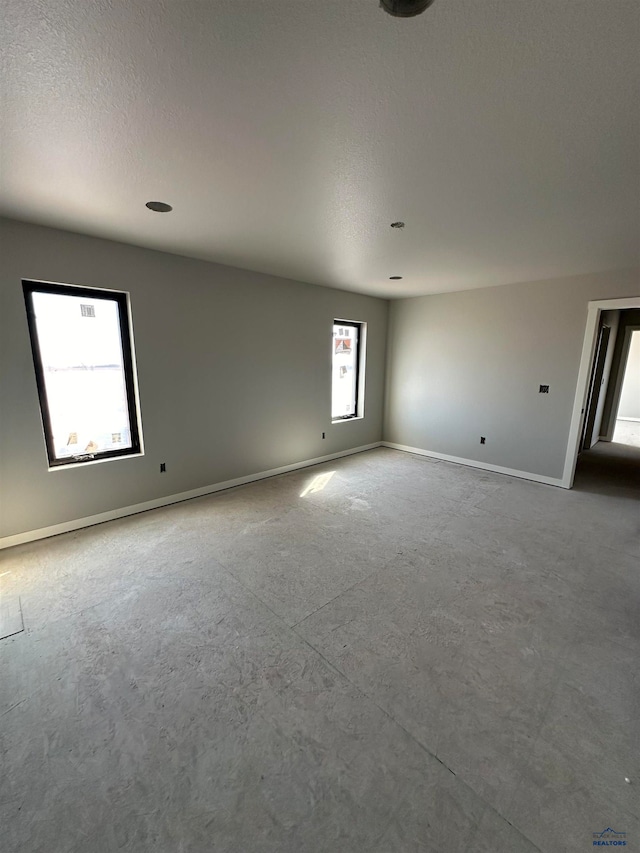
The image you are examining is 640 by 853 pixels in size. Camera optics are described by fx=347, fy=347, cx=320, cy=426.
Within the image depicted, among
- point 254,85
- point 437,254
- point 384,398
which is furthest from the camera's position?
point 384,398

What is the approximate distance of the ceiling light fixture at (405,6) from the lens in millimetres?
921

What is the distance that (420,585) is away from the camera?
A: 7.88 feet

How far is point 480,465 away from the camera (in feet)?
16.3

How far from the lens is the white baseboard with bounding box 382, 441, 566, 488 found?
4.40 metres

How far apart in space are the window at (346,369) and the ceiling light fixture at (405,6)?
13.5 feet

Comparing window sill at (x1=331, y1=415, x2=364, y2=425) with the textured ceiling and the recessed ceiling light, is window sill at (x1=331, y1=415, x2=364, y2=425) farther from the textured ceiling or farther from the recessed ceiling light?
the recessed ceiling light

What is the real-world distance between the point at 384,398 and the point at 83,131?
511 cm

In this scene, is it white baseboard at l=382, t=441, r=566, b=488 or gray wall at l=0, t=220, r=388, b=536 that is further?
white baseboard at l=382, t=441, r=566, b=488

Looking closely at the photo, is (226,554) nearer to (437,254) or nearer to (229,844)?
(229,844)

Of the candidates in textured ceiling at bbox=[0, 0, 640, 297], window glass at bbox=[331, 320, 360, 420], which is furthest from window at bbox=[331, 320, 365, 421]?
textured ceiling at bbox=[0, 0, 640, 297]

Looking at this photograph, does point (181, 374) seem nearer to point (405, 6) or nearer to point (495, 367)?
point (405, 6)

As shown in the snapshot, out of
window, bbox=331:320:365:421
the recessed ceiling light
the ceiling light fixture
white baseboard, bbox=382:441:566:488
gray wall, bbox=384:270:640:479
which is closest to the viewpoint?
the ceiling light fixture

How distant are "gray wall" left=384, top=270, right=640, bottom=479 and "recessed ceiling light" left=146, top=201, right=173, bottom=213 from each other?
4005mm

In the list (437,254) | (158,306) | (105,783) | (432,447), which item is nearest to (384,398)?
(432,447)
